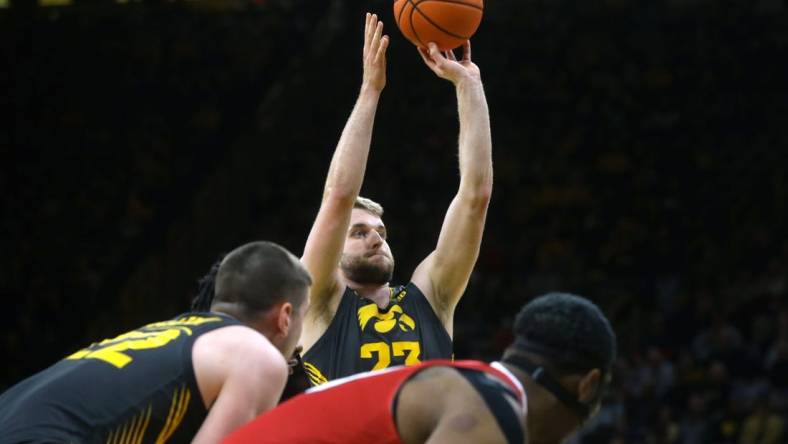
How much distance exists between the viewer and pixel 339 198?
5.02m

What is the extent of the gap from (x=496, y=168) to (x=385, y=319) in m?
10.00

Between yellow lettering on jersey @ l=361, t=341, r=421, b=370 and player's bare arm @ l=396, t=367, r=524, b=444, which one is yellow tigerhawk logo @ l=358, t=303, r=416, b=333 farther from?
player's bare arm @ l=396, t=367, r=524, b=444

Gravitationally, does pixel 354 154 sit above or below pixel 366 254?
above

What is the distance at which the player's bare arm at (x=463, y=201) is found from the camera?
5.18m

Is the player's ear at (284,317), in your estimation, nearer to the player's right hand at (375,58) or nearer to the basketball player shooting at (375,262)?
the basketball player shooting at (375,262)

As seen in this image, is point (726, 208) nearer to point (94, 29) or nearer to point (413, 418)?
point (94, 29)

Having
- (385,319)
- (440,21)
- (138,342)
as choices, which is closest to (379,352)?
(385,319)

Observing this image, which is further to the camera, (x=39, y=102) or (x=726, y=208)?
(x=39, y=102)

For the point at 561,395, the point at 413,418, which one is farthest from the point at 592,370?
the point at 413,418

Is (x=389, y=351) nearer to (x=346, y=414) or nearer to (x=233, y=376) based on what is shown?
(x=233, y=376)

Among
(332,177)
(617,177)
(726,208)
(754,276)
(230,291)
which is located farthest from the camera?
(617,177)

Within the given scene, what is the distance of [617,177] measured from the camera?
14.6 metres

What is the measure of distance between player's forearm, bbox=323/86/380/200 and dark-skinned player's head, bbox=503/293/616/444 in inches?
82.0

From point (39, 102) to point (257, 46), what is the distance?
3.14 meters
